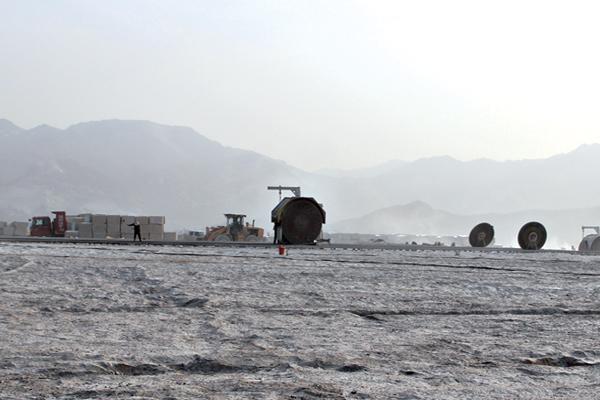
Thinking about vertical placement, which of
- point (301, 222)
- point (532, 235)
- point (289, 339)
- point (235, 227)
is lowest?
point (289, 339)

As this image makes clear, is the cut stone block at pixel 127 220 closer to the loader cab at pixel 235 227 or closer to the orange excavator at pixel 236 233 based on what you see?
the orange excavator at pixel 236 233

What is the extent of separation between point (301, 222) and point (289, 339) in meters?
21.0

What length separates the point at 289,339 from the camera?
5.08 metres

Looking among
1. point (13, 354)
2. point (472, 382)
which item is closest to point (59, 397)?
point (13, 354)

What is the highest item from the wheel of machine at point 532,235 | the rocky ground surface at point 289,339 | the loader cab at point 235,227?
the loader cab at point 235,227

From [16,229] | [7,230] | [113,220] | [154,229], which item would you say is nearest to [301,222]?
[154,229]

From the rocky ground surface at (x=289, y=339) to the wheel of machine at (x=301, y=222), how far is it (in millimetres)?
16368

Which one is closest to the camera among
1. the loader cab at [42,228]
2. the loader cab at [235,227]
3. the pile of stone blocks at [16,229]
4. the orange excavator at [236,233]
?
the orange excavator at [236,233]

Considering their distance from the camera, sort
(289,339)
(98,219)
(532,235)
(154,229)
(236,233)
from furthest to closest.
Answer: (154,229) → (98,219) → (236,233) → (532,235) → (289,339)

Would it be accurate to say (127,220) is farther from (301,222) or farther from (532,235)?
(532,235)

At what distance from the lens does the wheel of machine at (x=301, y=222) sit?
26.0 meters

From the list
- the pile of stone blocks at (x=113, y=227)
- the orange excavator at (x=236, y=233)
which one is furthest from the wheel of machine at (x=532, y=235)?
the pile of stone blocks at (x=113, y=227)

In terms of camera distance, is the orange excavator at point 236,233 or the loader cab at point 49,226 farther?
the loader cab at point 49,226

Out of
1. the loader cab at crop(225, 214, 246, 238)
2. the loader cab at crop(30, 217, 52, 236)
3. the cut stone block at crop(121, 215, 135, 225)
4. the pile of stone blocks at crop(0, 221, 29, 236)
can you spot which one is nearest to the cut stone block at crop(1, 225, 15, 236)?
the pile of stone blocks at crop(0, 221, 29, 236)
